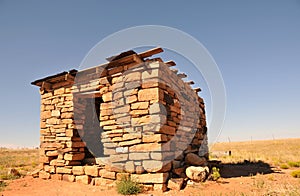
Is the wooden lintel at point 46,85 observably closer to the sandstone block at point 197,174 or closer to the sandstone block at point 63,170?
the sandstone block at point 63,170

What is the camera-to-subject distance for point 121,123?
6383 mm

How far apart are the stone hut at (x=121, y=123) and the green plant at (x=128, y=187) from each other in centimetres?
23

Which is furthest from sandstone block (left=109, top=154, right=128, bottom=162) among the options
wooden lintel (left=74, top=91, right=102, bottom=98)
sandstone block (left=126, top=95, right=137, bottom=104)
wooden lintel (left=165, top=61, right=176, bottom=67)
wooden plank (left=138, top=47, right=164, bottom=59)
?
wooden lintel (left=165, top=61, right=176, bottom=67)

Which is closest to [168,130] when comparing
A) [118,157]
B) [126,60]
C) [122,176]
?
[118,157]

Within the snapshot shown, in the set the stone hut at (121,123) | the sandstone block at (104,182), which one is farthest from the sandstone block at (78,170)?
the sandstone block at (104,182)

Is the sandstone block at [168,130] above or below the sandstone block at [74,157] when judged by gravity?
above

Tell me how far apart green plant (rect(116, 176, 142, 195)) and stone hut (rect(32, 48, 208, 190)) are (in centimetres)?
23

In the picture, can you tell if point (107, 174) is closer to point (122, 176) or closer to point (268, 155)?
point (122, 176)

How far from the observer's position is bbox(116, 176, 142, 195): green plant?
5.35 metres

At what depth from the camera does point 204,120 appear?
9820 millimetres

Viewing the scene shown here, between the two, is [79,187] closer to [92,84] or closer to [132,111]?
[132,111]

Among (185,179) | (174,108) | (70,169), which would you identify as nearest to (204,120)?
(174,108)

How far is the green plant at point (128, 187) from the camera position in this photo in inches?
211

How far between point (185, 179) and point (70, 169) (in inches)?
139
